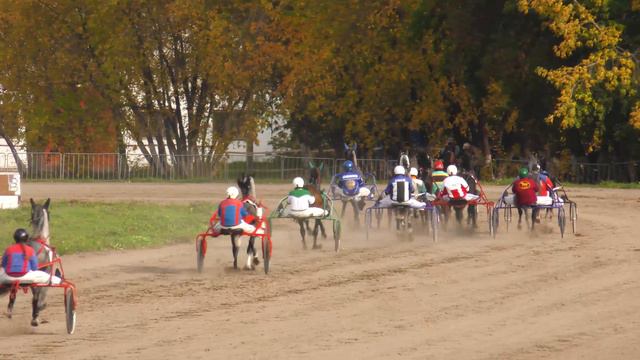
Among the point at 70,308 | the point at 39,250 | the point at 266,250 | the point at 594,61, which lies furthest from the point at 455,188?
the point at 594,61

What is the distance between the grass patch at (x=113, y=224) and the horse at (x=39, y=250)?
359 inches

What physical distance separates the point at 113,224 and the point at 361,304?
14.8 m

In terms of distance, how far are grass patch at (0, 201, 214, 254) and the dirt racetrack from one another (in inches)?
48.3

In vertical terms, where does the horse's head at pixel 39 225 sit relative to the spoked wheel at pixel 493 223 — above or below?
above

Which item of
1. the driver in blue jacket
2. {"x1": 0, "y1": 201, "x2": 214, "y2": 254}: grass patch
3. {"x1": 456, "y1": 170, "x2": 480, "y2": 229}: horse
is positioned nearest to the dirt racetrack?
{"x1": 0, "y1": 201, "x2": 214, "y2": 254}: grass patch

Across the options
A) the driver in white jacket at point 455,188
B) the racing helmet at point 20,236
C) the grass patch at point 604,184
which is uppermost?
the driver in white jacket at point 455,188

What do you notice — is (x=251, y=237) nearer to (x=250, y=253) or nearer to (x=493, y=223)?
(x=250, y=253)

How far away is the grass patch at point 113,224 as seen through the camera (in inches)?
1091

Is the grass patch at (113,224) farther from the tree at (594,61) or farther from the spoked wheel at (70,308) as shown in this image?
the tree at (594,61)

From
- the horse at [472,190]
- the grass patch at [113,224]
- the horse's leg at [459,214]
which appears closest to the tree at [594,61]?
the horse at [472,190]

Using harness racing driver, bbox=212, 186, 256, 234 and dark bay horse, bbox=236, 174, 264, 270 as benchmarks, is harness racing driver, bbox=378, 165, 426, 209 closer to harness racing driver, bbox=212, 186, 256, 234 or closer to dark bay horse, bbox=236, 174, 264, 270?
dark bay horse, bbox=236, 174, 264, 270

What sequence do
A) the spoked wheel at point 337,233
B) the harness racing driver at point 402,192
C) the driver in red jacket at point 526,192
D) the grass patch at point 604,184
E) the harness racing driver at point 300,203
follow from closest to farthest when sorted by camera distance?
the harness racing driver at point 300,203 < the spoked wheel at point 337,233 < the harness racing driver at point 402,192 < the driver in red jacket at point 526,192 < the grass patch at point 604,184

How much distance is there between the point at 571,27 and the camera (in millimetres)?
42562

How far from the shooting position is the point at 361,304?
18172 mm
